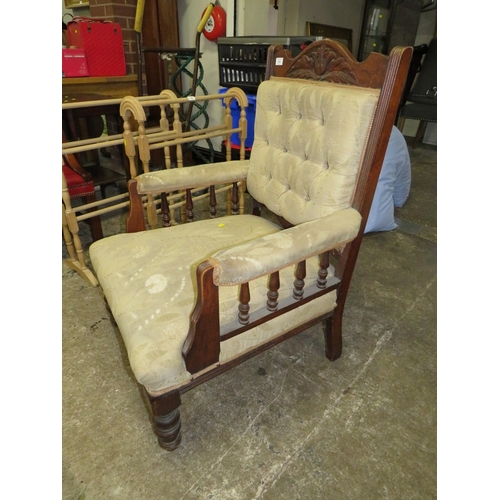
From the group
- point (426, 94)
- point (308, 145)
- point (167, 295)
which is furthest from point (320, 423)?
point (426, 94)

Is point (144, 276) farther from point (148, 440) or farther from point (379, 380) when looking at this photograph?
point (379, 380)

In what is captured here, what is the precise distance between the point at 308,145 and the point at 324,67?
24 centimetres

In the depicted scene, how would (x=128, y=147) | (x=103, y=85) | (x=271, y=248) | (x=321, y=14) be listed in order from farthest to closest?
(x=321, y=14) < (x=103, y=85) < (x=128, y=147) < (x=271, y=248)

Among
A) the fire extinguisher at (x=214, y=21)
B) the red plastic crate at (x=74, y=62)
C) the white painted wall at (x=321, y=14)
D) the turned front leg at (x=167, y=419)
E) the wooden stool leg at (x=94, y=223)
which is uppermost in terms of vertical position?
the white painted wall at (x=321, y=14)

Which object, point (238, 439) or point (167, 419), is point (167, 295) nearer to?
point (167, 419)

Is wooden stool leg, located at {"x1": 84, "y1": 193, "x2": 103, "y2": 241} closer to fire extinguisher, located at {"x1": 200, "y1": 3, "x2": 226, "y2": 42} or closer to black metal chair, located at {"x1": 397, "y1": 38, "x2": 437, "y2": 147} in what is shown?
fire extinguisher, located at {"x1": 200, "y1": 3, "x2": 226, "y2": 42}

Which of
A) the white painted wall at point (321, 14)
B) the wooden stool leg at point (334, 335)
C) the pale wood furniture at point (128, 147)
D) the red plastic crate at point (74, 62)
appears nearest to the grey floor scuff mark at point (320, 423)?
the wooden stool leg at point (334, 335)

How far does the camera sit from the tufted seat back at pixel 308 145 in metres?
0.99

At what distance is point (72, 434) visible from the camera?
1118 mm

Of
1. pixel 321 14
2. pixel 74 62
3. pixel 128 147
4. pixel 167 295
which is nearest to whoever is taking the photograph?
pixel 167 295

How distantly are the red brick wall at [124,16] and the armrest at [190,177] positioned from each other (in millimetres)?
2324

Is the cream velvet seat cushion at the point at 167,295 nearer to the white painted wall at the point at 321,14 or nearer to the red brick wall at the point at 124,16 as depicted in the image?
the red brick wall at the point at 124,16

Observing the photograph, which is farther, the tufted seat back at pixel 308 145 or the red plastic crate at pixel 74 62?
the red plastic crate at pixel 74 62

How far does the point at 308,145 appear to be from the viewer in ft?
3.72
